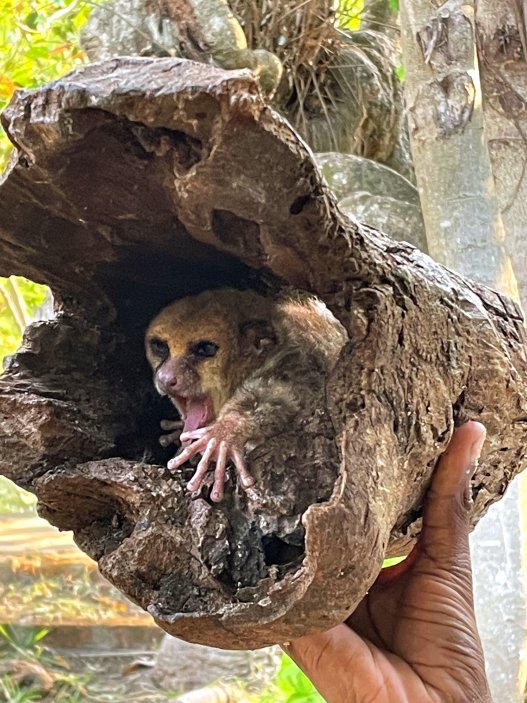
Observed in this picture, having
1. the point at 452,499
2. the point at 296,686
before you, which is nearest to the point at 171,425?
the point at 452,499

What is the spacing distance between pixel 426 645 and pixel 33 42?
13.2 ft

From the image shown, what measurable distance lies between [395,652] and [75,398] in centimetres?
87

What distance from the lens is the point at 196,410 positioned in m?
1.61

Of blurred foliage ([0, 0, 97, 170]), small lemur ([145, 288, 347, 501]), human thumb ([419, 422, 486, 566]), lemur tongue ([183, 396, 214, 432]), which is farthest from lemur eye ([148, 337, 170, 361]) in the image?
blurred foliage ([0, 0, 97, 170])

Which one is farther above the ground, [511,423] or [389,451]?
[389,451]

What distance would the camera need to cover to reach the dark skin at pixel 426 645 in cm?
152

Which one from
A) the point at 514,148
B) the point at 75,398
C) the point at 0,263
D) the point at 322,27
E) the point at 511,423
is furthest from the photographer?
the point at 322,27

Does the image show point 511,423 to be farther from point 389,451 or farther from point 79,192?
point 79,192

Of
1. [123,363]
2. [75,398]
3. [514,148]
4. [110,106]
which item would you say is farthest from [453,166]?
[110,106]

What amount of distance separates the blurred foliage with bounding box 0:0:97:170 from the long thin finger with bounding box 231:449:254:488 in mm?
3305

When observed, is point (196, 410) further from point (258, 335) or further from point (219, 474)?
point (219, 474)

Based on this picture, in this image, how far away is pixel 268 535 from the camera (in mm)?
1176

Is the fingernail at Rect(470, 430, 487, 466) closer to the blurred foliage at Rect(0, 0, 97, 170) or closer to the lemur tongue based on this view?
the lemur tongue

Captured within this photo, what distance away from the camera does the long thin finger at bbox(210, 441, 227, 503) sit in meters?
1.24
